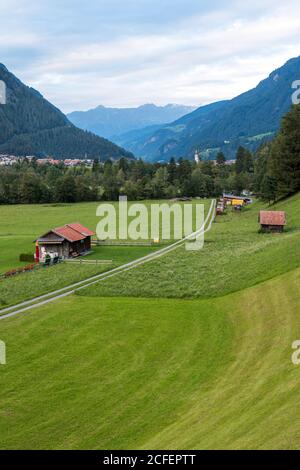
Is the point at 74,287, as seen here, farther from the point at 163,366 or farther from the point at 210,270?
the point at 163,366

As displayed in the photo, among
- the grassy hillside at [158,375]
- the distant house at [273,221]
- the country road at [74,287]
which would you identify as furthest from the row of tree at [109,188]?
the grassy hillside at [158,375]

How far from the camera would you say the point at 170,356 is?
29.1m

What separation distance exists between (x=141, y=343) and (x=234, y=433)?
1375 cm

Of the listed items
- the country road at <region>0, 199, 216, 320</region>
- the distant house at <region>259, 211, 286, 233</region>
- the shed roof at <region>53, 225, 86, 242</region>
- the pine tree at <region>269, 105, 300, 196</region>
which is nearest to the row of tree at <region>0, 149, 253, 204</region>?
the pine tree at <region>269, 105, 300, 196</region>

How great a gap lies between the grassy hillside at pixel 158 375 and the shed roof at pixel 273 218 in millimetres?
30732

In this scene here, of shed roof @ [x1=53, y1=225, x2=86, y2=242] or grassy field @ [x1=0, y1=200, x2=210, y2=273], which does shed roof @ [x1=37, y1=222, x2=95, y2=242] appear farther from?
grassy field @ [x1=0, y1=200, x2=210, y2=273]

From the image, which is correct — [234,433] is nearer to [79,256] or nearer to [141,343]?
[141,343]

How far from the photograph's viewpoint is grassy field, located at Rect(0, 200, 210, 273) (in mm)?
75062

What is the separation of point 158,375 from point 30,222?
9471 centimetres

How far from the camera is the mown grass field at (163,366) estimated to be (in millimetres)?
20469

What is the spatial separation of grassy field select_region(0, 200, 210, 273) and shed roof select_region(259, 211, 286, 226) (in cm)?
1919

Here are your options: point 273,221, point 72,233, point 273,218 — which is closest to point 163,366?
point 273,221

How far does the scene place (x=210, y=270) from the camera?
1953 inches
